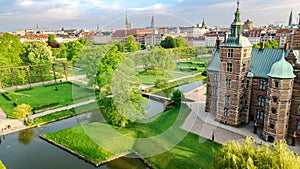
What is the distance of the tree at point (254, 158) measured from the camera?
546 inches

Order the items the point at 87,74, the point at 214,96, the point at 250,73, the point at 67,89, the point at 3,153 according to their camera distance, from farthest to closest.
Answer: the point at 67,89 < the point at 87,74 < the point at 214,96 < the point at 250,73 < the point at 3,153

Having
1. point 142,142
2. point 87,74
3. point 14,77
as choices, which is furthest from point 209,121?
point 14,77

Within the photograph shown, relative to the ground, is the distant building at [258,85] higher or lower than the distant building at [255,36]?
lower

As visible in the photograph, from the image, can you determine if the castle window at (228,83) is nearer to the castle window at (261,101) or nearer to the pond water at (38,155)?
the castle window at (261,101)

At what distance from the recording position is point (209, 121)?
30.7m

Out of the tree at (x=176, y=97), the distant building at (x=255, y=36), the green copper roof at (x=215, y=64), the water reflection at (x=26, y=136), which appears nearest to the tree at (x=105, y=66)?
the tree at (x=176, y=97)

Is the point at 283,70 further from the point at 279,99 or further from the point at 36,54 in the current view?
the point at 36,54

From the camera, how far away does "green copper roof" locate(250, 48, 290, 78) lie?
27.9 meters

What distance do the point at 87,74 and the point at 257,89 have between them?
A: 89.6ft

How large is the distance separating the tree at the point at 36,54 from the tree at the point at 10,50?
1568mm

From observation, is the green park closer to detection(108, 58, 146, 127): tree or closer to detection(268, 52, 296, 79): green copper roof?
detection(108, 58, 146, 127): tree

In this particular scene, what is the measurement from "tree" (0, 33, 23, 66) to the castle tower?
49495mm

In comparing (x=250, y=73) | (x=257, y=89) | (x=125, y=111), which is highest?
(x=250, y=73)

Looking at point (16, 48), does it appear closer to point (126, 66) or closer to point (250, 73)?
point (126, 66)
